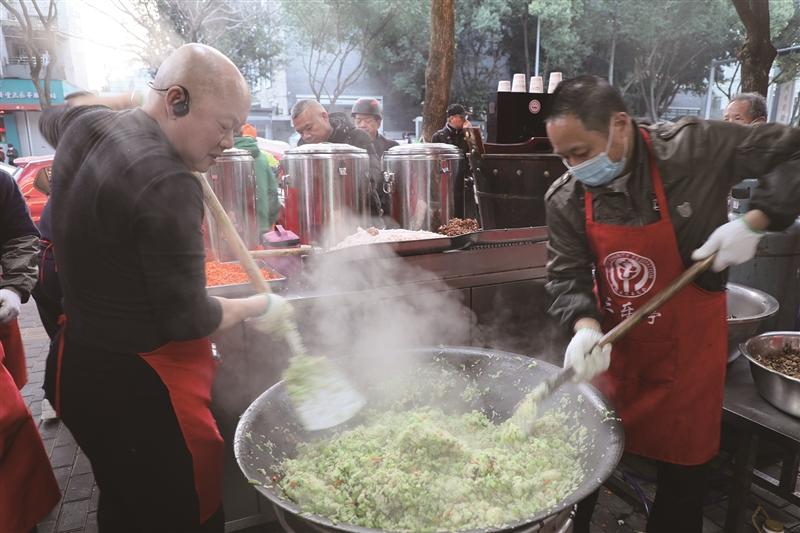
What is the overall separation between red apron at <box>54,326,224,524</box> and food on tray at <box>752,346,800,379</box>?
236 centimetres

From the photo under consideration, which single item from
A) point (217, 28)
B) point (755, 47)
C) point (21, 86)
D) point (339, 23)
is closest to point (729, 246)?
point (755, 47)

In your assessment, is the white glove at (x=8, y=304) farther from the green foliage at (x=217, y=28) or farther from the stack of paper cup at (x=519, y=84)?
the green foliage at (x=217, y=28)

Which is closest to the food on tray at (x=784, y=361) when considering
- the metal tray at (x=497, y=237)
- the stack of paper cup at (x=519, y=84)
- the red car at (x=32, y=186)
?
the metal tray at (x=497, y=237)

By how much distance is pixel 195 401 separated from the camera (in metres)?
1.80

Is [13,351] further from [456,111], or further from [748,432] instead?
[456,111]

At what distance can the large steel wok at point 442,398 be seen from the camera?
1545 millimetres

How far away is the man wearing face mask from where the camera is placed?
201cm

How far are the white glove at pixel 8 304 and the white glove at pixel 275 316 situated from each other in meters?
1.57

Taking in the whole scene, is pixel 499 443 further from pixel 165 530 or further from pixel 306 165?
pixel 306 165

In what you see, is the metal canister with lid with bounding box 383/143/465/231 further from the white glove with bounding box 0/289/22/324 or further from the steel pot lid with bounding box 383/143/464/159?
the white glove with bounding box 0/289/22/324

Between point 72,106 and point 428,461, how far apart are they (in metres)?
1.85

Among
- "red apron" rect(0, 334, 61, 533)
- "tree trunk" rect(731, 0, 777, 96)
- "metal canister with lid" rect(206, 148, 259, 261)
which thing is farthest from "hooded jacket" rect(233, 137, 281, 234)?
"tree trunk" rect(731, 0, 777, 96)

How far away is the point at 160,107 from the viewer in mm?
1615

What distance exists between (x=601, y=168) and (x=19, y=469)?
2.86m
